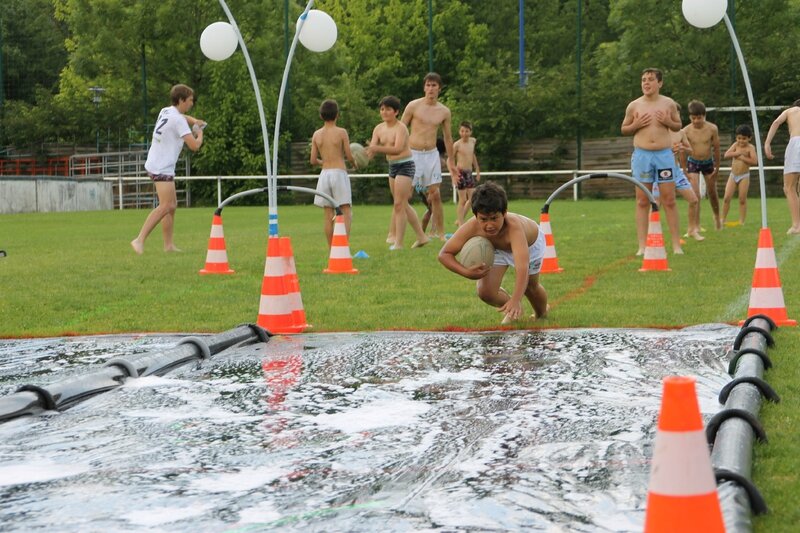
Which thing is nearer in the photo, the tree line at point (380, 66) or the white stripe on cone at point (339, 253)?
the white stripe on cone at point (339, 253)

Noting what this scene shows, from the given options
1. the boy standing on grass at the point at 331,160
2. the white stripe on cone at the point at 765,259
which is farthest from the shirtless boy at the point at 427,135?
the white stripe on cone at the point at 765,259

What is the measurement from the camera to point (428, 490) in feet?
12.6

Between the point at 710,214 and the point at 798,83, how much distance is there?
1442 cm

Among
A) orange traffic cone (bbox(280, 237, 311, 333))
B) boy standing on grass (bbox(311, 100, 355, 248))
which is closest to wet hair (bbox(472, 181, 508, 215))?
orange traffic cone (bbox(280, 237, 311, 333))

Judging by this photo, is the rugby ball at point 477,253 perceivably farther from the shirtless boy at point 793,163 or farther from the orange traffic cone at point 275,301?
the shirtless boy at point 793,163

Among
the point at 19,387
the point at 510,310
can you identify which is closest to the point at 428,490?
the point at 19,387

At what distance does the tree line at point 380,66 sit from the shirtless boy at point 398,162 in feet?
75.2

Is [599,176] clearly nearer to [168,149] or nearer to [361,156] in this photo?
[361,156]

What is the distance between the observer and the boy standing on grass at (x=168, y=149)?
14.0 metres

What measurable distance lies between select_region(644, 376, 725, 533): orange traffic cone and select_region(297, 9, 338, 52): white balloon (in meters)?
10.1

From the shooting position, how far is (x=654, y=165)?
12641 millimetres

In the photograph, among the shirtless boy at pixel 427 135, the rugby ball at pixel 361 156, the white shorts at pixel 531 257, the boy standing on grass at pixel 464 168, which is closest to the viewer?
the white shorts at pixel 531 257

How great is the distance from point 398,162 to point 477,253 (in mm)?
7469

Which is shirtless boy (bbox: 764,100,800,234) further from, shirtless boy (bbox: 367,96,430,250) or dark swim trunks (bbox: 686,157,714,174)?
shirtless boy (bbox: 367,96,430,250)
